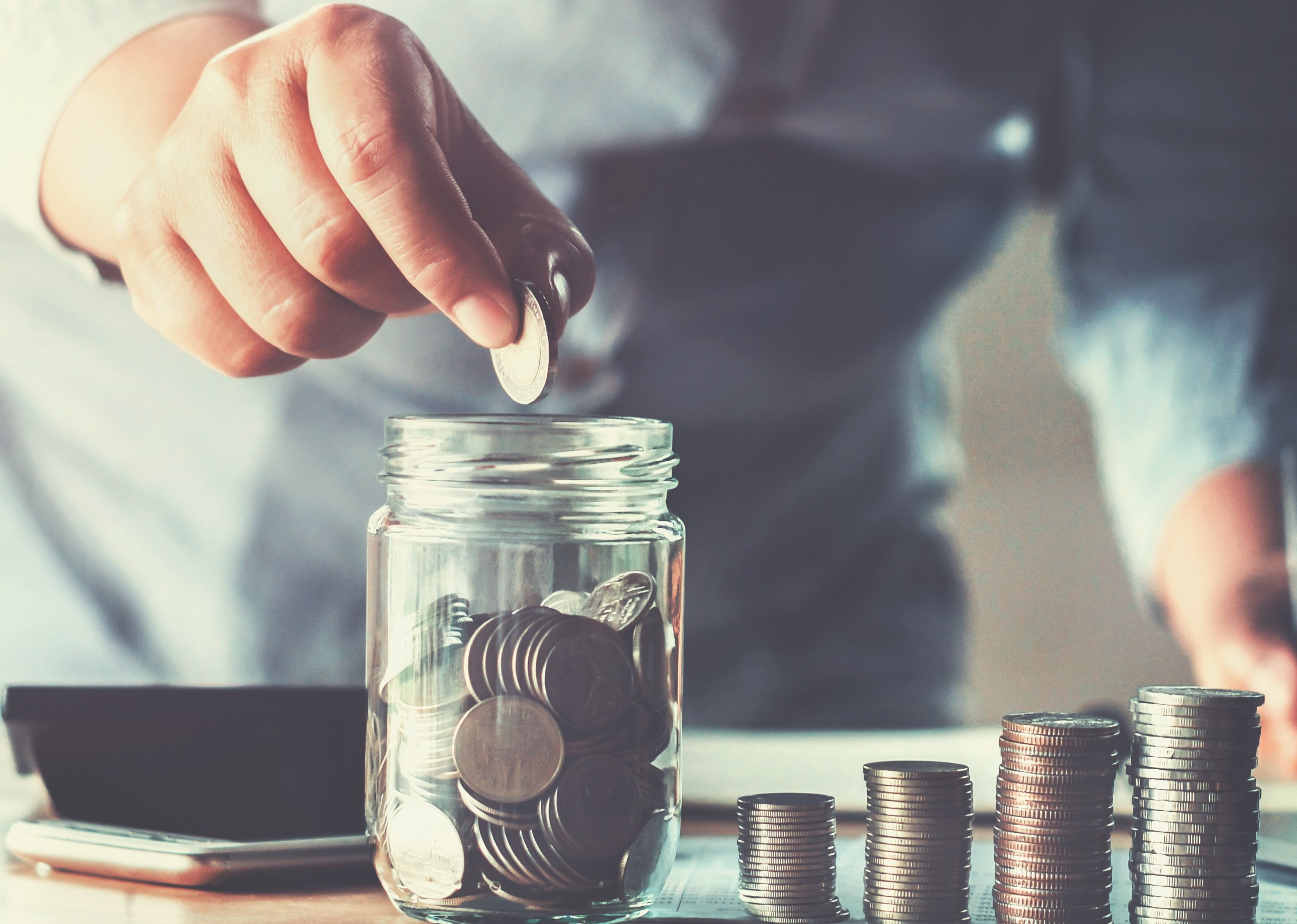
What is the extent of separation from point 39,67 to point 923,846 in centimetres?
93

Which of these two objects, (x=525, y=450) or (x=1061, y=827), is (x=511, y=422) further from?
(x=1061, y=827)

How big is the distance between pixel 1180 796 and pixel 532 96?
3.80 ft

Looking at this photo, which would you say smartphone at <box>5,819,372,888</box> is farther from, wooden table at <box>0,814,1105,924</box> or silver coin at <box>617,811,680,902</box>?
silver coin at <box>617,811,680,902</box>

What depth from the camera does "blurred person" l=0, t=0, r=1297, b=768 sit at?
144cm

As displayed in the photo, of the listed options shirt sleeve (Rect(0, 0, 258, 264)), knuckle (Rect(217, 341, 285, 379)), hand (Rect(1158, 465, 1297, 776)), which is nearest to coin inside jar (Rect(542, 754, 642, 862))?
knuckle (Rect(217, 341, 285, 379))

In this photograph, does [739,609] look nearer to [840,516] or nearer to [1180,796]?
[840,516]

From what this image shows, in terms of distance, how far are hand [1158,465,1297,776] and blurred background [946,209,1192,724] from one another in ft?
4.97

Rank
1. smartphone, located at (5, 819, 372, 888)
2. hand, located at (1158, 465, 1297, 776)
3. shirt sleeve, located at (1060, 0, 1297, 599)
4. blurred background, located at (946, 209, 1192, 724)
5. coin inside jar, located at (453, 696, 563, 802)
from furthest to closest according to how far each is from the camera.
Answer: blurred background, located at (946, 209, 1192, 724)
shirt sleeve, located at (1060, 0, 1297, 599)
hand, located at (1158, 465, 1297, 776)
smartphone, located at (5, 819, 372, 888)
coin inside jar, located at (453, 696, 563, 802)

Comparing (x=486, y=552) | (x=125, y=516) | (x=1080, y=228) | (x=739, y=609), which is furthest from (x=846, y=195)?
(x=486, y=552)

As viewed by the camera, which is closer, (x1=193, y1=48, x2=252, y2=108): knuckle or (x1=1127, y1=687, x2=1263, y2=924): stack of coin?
(x1=1127, y1=687, x2=1263, y2=924): stack of coin

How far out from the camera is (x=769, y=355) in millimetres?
1622

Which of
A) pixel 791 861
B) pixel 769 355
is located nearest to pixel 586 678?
pixel 791 861

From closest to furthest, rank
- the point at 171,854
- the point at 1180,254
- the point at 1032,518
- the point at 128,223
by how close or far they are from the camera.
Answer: the point at 171,854 < the point at 128,223 < the point at 1180,254 < the point at 1032,518

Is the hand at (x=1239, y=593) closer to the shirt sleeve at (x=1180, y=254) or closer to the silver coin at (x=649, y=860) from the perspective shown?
the shirt sleeve at (x=1180, y=254)
